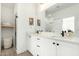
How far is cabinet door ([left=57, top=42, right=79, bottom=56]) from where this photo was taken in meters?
0.87

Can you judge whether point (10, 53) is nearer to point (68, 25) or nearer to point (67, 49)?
point (67, 49)

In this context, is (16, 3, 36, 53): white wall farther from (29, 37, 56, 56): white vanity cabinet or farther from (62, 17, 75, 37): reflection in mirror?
(62, 17, 75, 37): reflection in mirror

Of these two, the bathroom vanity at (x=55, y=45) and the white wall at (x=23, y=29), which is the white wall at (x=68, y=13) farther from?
the white wall at (x=23, y=29)

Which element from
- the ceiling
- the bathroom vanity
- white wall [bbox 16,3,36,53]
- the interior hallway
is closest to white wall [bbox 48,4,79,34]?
the ceiling

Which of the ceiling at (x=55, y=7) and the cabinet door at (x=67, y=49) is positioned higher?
the ceiling at (x=55, y=7)

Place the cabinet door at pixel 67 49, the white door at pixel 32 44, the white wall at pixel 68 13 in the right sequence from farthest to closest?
the white door at pixel 32 44, the white wall at pixel 68 13, the cabinet door at pixel 67 49

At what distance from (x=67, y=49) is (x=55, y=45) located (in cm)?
17

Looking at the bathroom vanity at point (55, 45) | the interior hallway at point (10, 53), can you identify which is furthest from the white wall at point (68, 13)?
the interior hallway at point (10, 53)

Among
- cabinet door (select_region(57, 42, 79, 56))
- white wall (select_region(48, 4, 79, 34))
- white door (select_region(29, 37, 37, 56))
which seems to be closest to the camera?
cabinet door (select_region(57, 42, 79, 56))

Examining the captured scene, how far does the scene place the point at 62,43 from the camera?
98 centimetres

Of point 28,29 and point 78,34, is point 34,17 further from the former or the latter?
point 78,34

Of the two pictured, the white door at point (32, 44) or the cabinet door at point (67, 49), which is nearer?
the cabinet door at point (67, 49)

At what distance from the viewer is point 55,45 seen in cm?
105

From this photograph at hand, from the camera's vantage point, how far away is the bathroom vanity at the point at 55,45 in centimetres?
90
